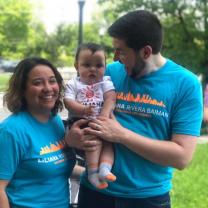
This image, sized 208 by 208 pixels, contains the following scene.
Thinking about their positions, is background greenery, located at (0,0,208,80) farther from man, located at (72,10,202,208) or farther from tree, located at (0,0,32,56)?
man, located at (72,10,202,208)

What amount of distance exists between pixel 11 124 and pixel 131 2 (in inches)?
602

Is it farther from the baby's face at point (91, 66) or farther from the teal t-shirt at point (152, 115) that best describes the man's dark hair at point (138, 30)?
the baby's face at point (91, 66)

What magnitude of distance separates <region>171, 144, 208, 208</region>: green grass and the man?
134 inches

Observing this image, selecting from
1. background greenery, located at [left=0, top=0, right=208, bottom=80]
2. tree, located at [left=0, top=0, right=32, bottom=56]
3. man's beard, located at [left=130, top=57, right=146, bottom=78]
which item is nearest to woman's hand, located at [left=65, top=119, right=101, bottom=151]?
man's beard, located at [left=130, top=57, right=146, bottom=78]

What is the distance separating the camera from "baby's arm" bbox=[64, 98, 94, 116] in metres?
2.46

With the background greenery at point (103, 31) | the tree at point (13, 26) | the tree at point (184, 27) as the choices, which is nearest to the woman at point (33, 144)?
the background greenery at point (103, 31)

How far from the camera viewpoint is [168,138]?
2.35 m

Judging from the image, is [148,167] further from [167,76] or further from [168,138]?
[167,76]

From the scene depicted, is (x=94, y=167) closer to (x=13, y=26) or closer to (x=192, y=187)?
(x=192, y=187)

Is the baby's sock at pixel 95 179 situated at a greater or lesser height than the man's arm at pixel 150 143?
lesser

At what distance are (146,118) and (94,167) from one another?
0.37 meters

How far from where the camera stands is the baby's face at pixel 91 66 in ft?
8.53

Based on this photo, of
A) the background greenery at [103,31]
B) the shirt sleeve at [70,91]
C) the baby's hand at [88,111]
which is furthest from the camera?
the background greenery at [103,31]

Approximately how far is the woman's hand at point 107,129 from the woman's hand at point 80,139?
3cm
